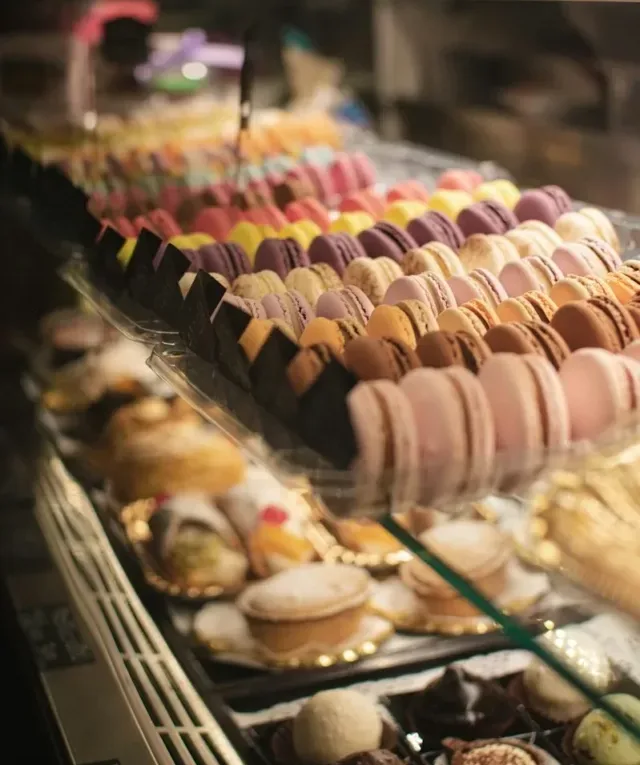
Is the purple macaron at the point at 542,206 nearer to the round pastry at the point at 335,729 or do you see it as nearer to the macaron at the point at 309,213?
the macaron at the point at 309,213

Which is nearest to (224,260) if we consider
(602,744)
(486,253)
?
(486,253)

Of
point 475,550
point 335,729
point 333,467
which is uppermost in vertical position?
point 333,467

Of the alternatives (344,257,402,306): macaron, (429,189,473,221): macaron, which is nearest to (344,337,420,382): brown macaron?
(344,257,402,306): macaron

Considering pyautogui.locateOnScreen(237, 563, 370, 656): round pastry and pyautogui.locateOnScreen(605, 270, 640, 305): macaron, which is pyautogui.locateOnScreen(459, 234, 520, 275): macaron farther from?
pyautogui.locateOnScreen(237, 563, 370, 656): round pastry

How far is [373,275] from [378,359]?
16.1 inches

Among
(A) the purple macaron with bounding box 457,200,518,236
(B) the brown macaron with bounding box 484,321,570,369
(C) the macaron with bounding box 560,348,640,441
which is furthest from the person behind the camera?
(A) the purple macaron with bounding box 457,200,518,236

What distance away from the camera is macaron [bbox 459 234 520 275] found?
1.72 m

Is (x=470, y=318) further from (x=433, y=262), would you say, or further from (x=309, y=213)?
(x=309, y=213)

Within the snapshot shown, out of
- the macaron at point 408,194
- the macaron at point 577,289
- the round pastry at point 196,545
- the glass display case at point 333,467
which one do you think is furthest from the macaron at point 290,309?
the macaron at point 408,194

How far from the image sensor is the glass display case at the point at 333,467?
3.59 feet

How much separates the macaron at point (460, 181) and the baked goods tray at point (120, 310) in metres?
0.78

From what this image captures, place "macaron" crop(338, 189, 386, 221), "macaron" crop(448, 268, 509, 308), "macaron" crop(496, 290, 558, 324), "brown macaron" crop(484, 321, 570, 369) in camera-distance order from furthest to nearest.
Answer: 1. "macaron" crop(338, 189, 386, 221)
2. "macaron" crop(448, 268, 509, 308)
3. "macaron" crop(496, 290, 558, 324)
4. "brown macaron" crop(484, 321, 570, 369)

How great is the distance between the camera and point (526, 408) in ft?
3.76

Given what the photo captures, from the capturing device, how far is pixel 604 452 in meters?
1.14
